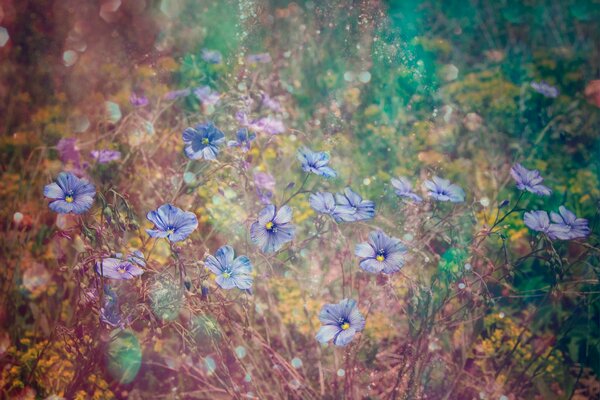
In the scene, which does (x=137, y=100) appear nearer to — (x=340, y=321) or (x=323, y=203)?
(x=323, y=203)

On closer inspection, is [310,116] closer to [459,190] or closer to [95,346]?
[459,190]

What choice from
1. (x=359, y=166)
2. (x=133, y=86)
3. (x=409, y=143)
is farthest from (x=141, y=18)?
(x=409, y=143)

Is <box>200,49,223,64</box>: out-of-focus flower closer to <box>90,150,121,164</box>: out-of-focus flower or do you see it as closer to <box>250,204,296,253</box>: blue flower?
<box>90,150,121,164</box>: out-of-focus flower

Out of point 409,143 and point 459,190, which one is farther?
point 409,143

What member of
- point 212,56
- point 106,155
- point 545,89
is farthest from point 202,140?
point 545,89

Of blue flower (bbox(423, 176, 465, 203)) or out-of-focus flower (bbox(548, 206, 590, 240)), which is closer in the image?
out-of-focus flower (bbox(548, 206, 590, 240))

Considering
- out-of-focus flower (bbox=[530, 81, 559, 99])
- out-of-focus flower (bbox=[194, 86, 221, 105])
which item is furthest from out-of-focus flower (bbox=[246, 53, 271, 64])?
out-of-focus flower (bbox=[530, 81, 559, 99])
